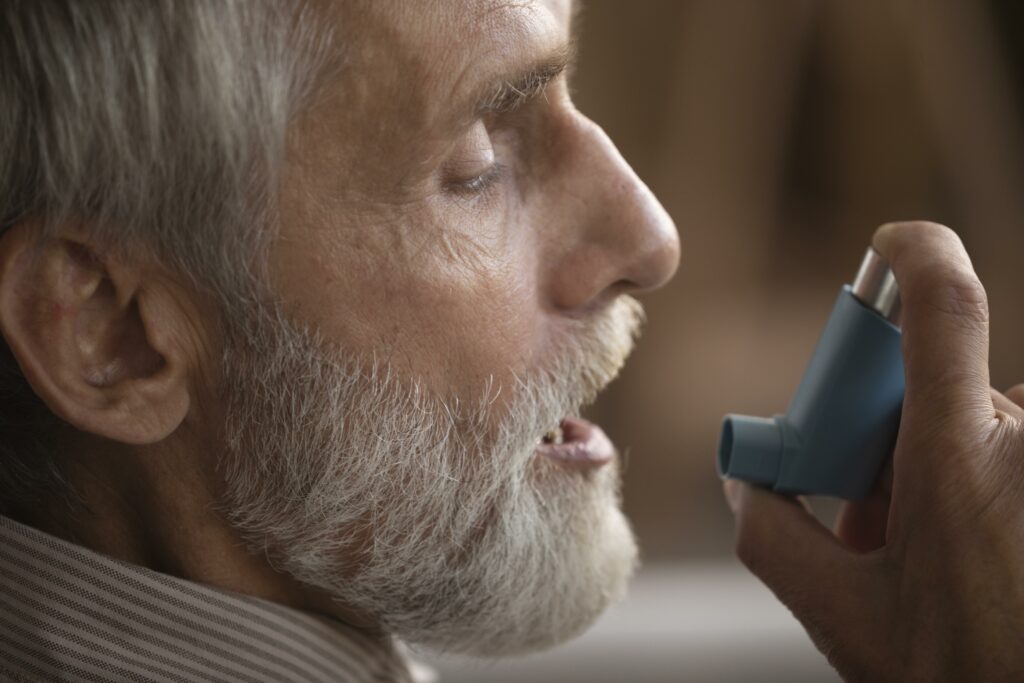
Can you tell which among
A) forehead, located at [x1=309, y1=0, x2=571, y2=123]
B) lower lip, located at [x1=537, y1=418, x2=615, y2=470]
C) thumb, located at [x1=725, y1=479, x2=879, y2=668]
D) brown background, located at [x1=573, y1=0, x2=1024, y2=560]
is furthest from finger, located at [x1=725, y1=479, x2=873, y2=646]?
brown background, located at [x1=573, y1=0, x2=1024, y2=560]

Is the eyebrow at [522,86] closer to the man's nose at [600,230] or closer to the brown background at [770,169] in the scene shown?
the man's nose at [600,230]

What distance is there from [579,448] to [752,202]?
199cm

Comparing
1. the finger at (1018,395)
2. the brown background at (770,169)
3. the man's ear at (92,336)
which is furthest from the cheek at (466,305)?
the brown background at (770,169)

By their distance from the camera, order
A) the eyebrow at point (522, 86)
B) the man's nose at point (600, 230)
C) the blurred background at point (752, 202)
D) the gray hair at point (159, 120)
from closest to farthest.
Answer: the gray hair at point (159, 120) → the eyebrow at point (522, 86) → the man's nose at point (600, 230) → the blurred background at point (752, 202)

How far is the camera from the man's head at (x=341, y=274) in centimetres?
92

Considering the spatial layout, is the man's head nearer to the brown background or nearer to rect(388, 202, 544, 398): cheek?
rect(388, 202, 544, 398): cheek

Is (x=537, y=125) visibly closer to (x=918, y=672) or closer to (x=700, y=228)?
(x=918, y=672)

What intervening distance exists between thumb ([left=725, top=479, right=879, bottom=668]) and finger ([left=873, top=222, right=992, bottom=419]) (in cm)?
18

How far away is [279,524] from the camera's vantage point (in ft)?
3.44

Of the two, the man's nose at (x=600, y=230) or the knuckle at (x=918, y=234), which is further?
the man's nose at (x=600, y=230)

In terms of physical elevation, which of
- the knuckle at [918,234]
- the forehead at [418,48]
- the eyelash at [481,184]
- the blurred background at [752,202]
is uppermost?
the forehead at [418,48]

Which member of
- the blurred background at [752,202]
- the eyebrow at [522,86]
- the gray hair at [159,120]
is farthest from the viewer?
the blurred background at [752,202]

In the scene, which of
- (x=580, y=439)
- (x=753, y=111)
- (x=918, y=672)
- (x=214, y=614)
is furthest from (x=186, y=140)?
(x=753, y=111)

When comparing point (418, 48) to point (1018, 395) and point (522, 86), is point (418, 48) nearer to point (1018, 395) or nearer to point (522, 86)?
point (522, 86)
